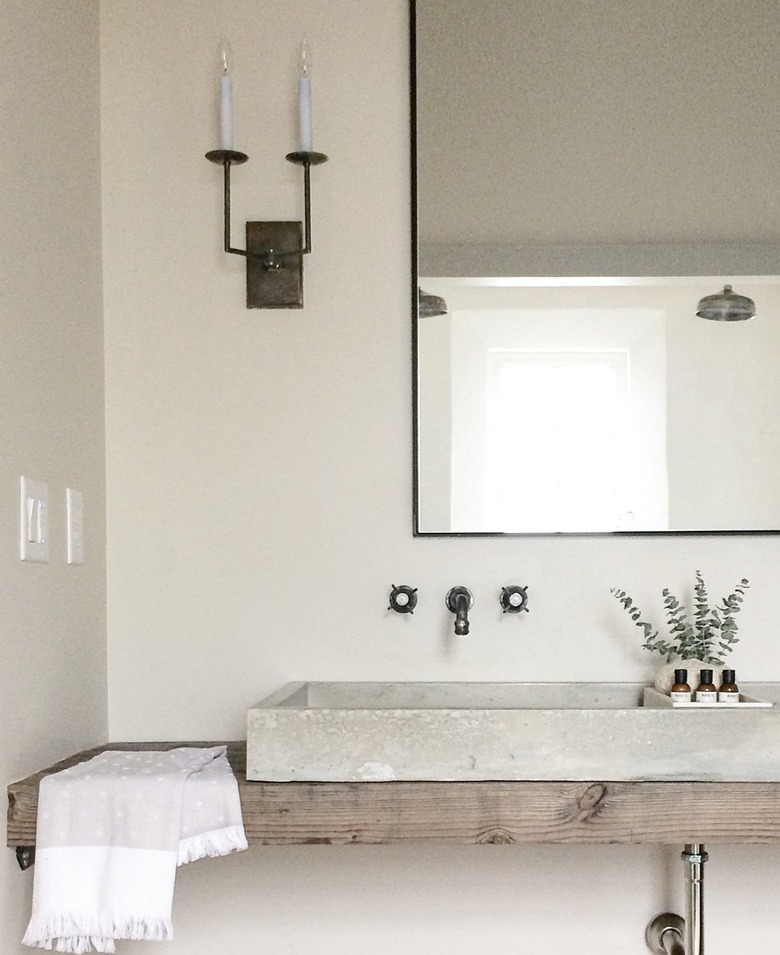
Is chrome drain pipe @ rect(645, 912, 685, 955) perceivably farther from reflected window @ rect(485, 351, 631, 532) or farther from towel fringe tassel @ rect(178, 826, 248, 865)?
towel fringe tassel @ rect(178, 826, 248, 865)

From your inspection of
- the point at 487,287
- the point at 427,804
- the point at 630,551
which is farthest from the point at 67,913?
the point at 487,287

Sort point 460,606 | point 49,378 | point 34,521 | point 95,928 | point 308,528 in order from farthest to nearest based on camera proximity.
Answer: point 308,528 → point 460,606 → point 49,378 → point 34,521 → point 95,928

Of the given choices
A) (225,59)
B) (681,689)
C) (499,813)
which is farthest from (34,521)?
(681,689)

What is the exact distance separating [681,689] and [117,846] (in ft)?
3.11

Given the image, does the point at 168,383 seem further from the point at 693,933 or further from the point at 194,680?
the point at 693,933

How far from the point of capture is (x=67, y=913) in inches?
59.4

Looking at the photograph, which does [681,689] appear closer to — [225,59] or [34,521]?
[34,521]

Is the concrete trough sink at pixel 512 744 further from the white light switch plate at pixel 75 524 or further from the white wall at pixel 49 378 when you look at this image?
the white light switch plate at pixel 75 524

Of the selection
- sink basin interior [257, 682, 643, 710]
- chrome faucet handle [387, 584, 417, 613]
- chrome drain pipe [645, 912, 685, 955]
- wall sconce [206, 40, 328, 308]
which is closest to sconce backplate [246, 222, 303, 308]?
wall sconce [206, 40, 328, 308]

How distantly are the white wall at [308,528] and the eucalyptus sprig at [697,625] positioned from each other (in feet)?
0.14

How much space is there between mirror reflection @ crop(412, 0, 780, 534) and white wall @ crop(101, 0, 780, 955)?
9cm

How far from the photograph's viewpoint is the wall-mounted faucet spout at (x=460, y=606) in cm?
193

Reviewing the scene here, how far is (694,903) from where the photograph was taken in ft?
6.02

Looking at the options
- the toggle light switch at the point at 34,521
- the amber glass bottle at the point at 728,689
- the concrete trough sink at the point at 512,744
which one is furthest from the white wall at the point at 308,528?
the concrete trough sink at the point at 512,744
